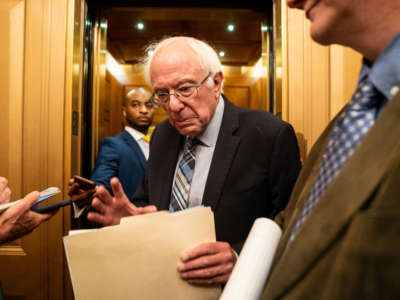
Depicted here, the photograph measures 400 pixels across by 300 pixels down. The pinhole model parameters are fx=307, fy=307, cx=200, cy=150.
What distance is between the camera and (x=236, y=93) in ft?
19.1

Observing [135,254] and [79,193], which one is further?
[79,193]

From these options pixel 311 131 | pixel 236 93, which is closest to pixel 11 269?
pixel 311 131

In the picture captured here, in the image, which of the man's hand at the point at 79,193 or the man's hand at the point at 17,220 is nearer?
the man's hand at the point at 17,220

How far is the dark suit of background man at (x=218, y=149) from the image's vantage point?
1.17 meters

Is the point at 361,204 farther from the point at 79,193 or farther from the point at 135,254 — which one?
the point at 79,193

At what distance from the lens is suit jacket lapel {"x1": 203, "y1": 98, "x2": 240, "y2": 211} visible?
1.17 metres

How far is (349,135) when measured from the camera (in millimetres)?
→ 521

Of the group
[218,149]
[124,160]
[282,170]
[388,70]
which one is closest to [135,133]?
[124,160]

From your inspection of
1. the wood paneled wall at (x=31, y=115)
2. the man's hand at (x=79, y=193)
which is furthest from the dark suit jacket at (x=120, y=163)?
the man's hand at (x=79, y=193)

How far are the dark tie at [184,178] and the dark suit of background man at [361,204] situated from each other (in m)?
0.78

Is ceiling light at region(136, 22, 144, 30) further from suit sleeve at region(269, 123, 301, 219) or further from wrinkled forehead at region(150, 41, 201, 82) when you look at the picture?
suit sleeve at region(269, 123, 301, 219)

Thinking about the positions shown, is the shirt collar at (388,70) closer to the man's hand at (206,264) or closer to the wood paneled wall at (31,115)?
the man's hand at (206,264)

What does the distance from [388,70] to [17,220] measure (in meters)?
1.29

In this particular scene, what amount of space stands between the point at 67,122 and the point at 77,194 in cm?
77
